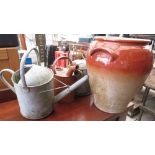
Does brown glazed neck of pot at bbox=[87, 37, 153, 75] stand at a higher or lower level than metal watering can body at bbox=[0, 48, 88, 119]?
higher

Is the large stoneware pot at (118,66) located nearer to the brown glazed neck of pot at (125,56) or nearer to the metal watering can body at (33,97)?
the brown glazed neck of pot at (125,56)

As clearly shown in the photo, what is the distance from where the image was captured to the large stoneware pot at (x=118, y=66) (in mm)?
537

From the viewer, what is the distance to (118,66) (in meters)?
0.54

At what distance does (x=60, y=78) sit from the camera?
72 centimetres

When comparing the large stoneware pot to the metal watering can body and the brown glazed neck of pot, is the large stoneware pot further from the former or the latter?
the metal watering can body

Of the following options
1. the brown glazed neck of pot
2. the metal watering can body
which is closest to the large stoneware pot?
the brown glazed neck of pot

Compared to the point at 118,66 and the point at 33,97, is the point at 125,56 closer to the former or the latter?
the point at 118,66

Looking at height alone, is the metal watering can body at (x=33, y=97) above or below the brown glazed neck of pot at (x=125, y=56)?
below

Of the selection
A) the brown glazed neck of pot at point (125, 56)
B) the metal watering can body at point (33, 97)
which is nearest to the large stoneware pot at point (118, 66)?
the brown glazed neck of pot at point (125, 56)

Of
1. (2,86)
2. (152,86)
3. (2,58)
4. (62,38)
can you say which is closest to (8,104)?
(2,86)

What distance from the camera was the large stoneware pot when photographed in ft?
1.76

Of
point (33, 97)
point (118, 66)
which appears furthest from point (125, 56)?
point (33, 97)

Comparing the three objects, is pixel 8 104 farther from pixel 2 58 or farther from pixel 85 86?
pixel 85 86

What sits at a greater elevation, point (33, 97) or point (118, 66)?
point (118, 66)
